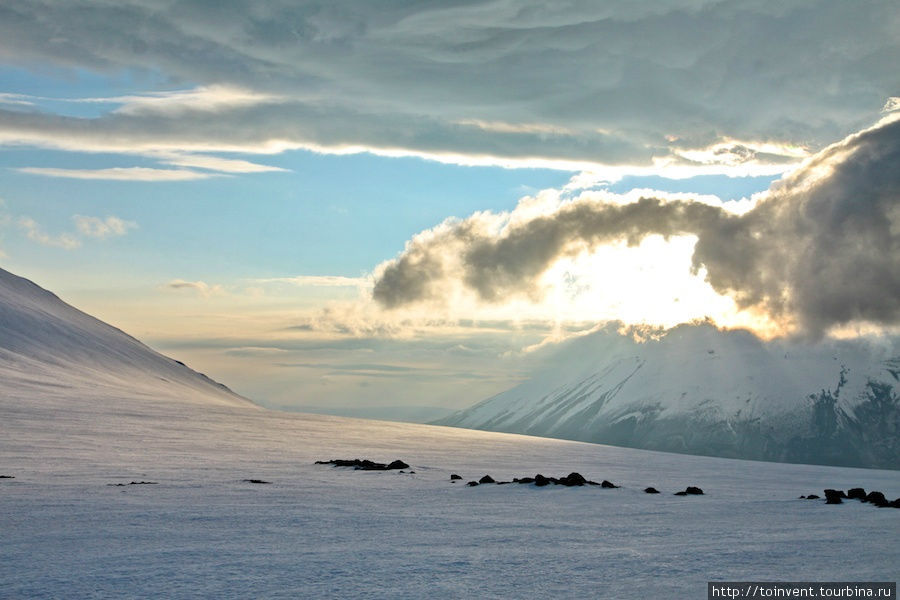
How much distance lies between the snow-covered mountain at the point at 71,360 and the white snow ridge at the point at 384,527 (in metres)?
39.4

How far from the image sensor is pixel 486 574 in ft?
49.0

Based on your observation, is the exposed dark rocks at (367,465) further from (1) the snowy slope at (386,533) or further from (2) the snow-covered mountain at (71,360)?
(2) the snow-covered mountain at (71,360)

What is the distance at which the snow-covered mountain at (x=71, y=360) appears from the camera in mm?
81144

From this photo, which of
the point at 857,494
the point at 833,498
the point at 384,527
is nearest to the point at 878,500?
the point at 833,498

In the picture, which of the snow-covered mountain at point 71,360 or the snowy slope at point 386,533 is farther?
the snow-covered mountain at point 71,360

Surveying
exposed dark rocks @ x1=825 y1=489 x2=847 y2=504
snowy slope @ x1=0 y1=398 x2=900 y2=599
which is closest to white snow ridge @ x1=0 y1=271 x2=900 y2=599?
snowy slope @ x1=0 y1=398 x2=900 y2=599

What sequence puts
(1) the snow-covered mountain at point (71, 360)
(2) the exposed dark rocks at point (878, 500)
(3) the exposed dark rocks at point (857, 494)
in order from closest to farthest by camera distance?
(2) the exposed dark rocks at point (878, 500) < (3) the exposed dark rocks at point (857, 494) < (1) the snow-covered mountain at point (71, 360)

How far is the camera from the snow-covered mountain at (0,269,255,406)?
81144 millimetres

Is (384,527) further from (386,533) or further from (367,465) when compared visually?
(367,465)

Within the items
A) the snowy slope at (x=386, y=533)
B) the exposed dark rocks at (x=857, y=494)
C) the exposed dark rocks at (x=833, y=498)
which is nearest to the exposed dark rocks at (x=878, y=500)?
the snowy slope at (x=386, y=533)

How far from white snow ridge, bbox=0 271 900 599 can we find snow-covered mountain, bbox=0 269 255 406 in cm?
3936

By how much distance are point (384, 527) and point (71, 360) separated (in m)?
106

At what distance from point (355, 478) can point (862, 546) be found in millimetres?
18672

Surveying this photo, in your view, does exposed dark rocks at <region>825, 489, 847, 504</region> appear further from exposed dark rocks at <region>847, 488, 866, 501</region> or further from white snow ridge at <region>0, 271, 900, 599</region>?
exposed dark rocks at <region>847, 488, 866, 501</region>
